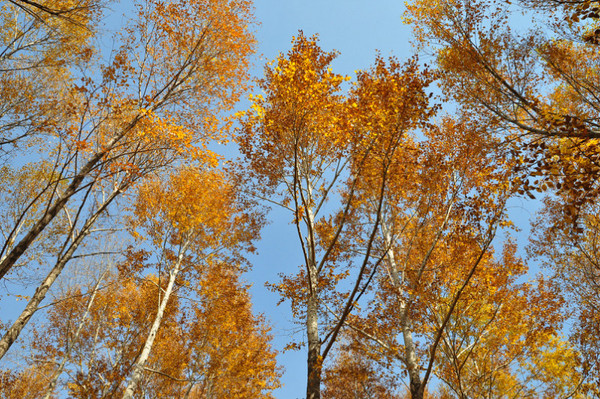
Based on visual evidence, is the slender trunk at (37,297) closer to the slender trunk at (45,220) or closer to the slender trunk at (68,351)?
the slender trunk at (45,220)

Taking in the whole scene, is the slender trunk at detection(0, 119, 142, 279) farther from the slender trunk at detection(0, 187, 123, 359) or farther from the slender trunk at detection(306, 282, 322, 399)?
the slender trunk at detection(306, 282, 322, 399)

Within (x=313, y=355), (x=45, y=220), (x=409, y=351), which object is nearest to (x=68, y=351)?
(x=45, y=220)

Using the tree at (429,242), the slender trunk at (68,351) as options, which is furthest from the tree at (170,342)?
the tree at (429,242)

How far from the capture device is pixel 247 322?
12141mm

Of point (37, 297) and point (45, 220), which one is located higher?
point (45, 220)

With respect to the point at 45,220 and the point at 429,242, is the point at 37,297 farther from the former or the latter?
the point at 429,242

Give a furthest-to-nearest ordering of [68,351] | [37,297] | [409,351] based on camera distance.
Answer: [68,351] → [409,351] → [37,297]

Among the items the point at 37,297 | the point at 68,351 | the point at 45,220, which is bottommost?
the point at 68,351

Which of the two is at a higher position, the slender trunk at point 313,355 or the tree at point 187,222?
the tree at point 187,222

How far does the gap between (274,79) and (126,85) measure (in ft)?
10.3

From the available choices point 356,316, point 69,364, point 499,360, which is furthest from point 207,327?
point 499,360

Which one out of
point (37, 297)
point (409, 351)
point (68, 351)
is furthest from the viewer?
point (68, 351)

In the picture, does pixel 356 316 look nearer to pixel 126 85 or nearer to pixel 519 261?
pixel 519 261

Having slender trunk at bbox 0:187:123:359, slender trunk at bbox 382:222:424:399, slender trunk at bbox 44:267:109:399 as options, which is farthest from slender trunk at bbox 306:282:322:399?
slender trunk at bbox 44:267:109:399
